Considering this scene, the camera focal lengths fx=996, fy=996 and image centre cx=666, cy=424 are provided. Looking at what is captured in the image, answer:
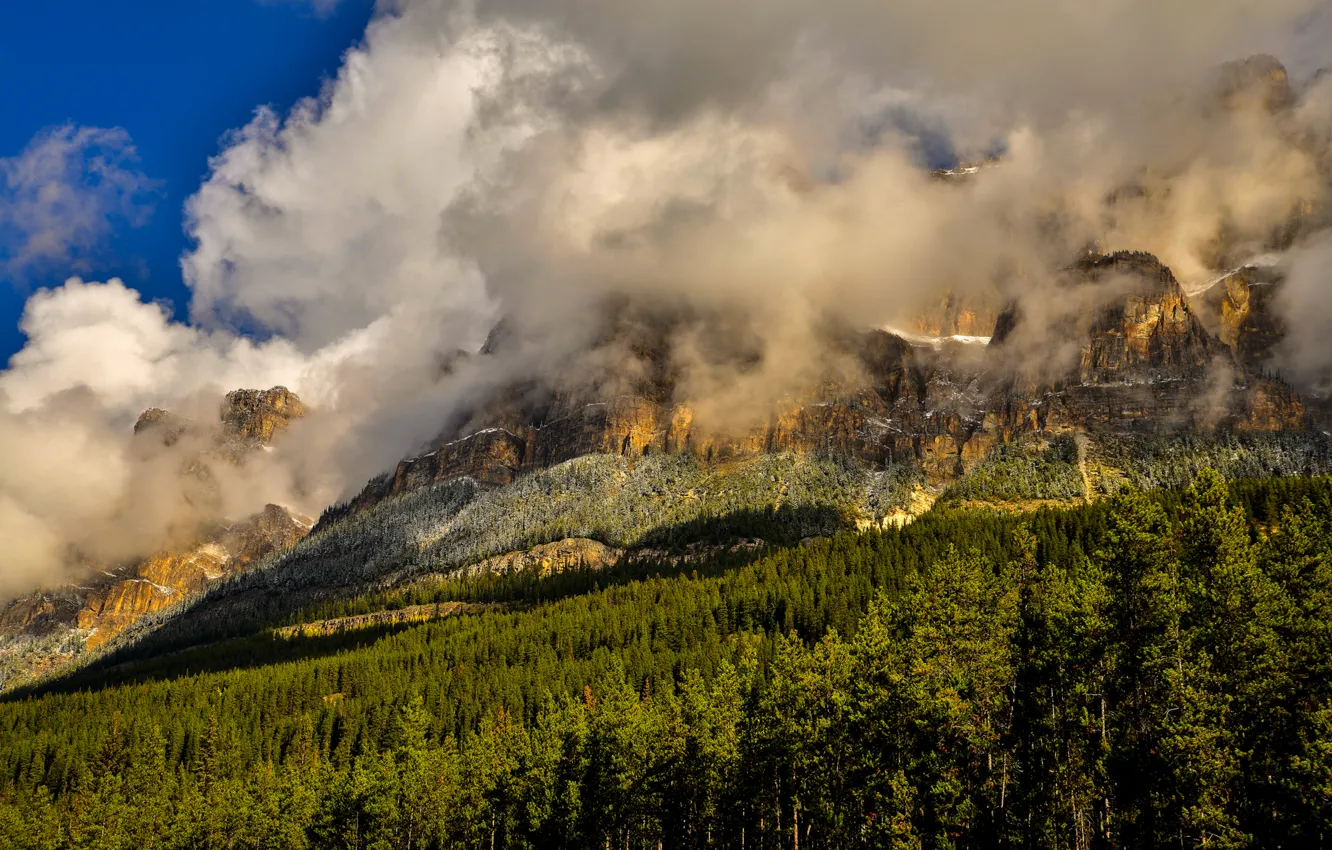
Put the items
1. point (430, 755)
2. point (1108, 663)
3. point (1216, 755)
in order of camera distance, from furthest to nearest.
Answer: point (430, 755), point (1108, 663), point (1216, 755)

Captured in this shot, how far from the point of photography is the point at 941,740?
5441 centimetres

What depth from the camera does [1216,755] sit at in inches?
1618

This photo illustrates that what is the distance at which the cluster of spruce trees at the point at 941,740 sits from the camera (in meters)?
42.4

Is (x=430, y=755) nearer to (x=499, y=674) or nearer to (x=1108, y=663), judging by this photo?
(x=499, y=674)

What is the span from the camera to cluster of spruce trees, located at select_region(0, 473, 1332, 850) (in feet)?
139

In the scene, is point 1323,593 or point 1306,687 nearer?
point 1306,687

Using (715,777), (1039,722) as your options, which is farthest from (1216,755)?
(715,777)

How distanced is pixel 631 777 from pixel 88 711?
15106cm

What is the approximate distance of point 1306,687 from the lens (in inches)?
1635

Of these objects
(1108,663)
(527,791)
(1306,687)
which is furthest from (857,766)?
(527,791)

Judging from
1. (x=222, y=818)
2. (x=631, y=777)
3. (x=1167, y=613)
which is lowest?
(x=222, y=818)

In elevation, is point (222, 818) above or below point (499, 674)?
below

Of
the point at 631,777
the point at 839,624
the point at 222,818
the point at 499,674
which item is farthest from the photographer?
the point at 499,674

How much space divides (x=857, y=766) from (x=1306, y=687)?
78.7 ft
